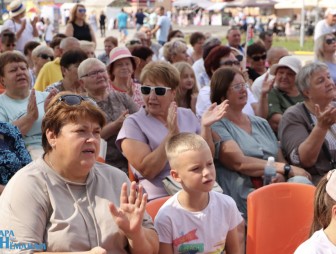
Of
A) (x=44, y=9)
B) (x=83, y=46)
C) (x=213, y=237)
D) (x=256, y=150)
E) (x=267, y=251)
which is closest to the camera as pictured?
(x=213, y=237)

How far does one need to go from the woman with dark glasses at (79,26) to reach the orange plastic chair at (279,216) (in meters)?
7.28

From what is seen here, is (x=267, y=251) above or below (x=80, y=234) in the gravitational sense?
below

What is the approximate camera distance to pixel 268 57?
823cm

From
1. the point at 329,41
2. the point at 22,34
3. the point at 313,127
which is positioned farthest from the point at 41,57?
the point at 313,127

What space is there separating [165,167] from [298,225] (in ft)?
3.12

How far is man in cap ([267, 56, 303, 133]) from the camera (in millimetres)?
5926

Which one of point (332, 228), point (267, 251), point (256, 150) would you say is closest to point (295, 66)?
point (256, 150)

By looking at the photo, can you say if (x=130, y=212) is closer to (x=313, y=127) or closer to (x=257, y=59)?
(x=313, y=127)

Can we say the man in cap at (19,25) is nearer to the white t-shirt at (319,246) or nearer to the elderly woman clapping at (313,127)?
the elderly woman clapping at (313,127)

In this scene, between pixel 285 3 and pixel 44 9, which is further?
pixel 285 3

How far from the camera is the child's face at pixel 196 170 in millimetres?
3088

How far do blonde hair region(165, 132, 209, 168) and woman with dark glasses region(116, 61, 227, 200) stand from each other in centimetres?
61

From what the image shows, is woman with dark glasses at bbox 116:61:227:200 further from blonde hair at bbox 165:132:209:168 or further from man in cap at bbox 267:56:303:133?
man in cap at bbox 267:56:303:133

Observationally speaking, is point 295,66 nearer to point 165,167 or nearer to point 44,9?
point 165,167
